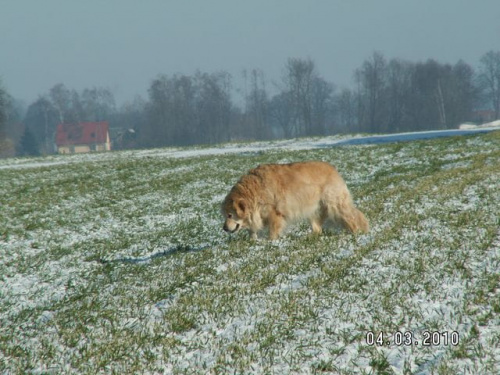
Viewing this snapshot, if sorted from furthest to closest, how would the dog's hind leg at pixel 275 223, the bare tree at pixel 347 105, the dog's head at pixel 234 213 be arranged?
1. the bare tree at pixel 347 105
2. the dog's hind leg at pixel 275 223
3. the dog's head at pixel 234 213

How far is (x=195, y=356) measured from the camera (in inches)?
160

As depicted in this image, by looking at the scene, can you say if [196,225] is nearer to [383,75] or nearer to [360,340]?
[360,340]

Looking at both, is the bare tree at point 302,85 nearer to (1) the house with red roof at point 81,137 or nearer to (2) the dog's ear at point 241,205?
(1) the house with red roof at point 81,137

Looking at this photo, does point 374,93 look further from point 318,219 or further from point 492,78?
point 318,219

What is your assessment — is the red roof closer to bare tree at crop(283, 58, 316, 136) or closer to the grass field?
bare tree at crop(283, 58, 316, 136)

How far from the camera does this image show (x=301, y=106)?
96.4 metres

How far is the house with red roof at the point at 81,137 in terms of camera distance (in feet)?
311

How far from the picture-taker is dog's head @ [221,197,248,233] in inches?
306

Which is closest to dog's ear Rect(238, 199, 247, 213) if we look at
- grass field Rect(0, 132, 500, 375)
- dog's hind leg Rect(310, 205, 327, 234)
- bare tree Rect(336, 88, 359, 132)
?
grass field Rect(0, 132, 500, 375)

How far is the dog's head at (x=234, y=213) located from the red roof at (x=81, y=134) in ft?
302

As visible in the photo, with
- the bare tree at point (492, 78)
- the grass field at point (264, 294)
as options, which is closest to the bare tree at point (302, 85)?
the bare tree at point (492, 78)

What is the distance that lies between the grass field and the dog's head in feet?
1.21
